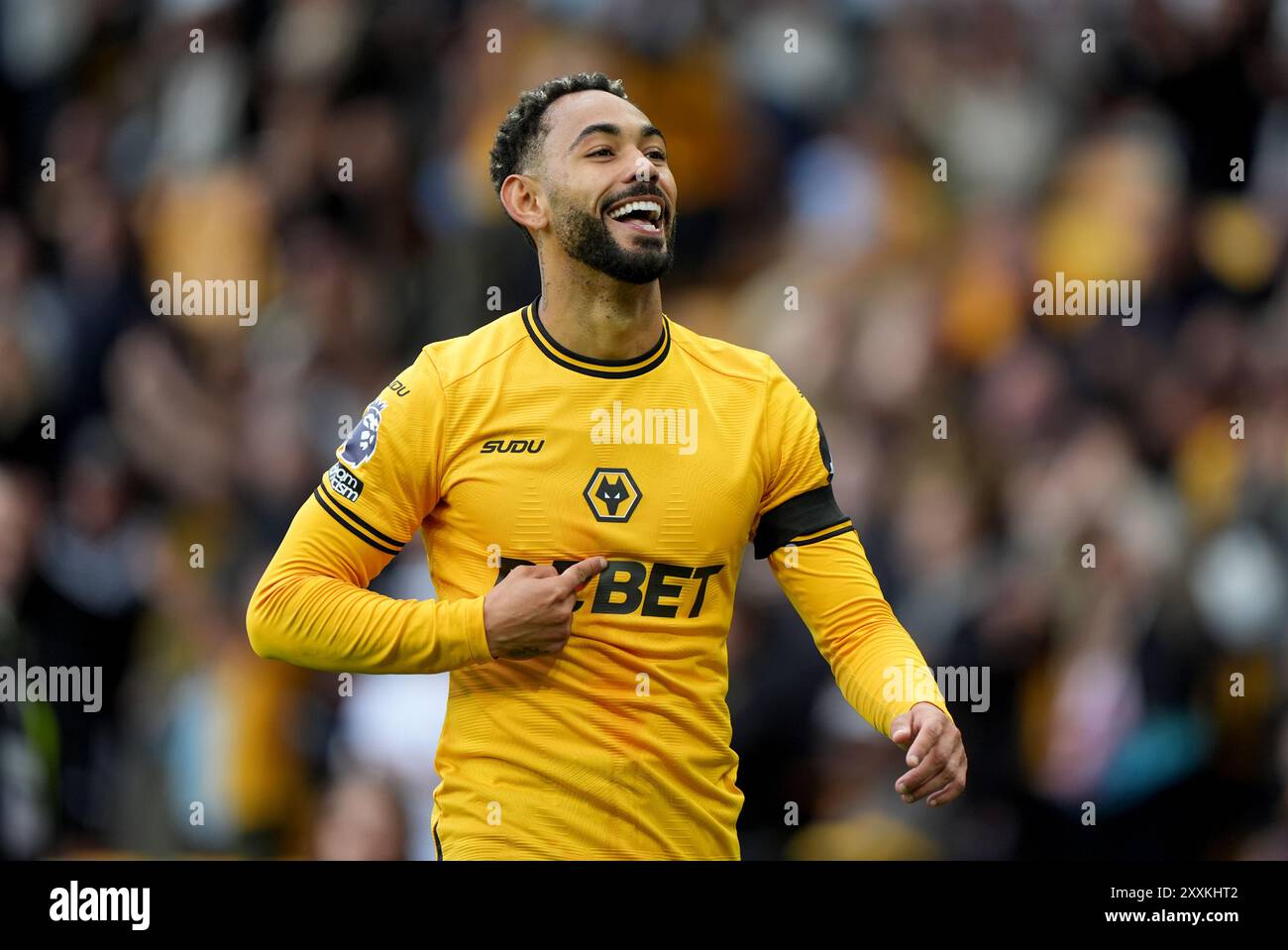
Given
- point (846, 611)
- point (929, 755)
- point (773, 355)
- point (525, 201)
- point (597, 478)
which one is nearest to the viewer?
point (929, 755)

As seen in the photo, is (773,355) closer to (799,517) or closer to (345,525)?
(799,517)

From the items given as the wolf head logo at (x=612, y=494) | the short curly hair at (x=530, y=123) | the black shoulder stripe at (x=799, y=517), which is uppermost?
the short curly hair at (x=530, y=123)

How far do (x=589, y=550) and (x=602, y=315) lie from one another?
0.55m

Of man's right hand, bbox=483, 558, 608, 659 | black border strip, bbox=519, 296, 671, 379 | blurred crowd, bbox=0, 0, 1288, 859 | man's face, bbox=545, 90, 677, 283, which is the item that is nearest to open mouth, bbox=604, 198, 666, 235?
man's face, bbox=545, 90, 677, 283

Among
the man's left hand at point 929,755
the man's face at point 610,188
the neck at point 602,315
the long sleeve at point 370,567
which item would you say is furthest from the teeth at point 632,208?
the man's left hand at point 929,755

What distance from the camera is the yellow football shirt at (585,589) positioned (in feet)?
11.9

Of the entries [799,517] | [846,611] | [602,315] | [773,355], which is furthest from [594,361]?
[773,355]

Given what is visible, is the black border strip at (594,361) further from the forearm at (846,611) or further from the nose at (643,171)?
the forearm at (846,611)

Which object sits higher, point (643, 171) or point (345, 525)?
point (643, 171)

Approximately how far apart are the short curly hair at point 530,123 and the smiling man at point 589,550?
12 centimetres

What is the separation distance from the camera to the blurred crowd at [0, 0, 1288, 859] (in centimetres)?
609

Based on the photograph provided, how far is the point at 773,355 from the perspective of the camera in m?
6.57

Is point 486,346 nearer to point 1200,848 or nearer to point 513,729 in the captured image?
point 513,729

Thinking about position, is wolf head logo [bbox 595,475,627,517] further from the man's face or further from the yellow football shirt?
the man's face
